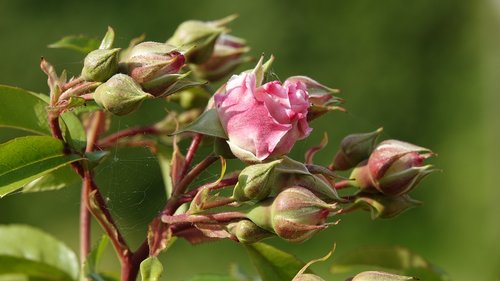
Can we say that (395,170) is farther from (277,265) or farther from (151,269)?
(151,269)

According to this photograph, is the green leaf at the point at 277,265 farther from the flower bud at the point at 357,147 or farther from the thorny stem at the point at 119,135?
the thorny stem at the point at 119,135

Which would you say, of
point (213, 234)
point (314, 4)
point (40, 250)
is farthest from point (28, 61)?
point (213, 234)

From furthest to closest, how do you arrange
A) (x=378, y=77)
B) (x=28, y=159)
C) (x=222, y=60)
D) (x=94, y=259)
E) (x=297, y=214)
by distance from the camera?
(x=378, y=77) < (x=222, y=60) < (x=94, y=259) < (x=28, y=159) < (x=297, y=214)

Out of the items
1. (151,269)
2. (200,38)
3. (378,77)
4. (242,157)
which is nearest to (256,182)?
(242,157)

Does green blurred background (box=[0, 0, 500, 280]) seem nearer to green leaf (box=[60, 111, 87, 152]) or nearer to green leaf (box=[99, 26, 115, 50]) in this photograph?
green leaf (box=[60, 111, 87, 152])

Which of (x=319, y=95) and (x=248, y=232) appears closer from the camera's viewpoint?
(x=248, y=232)
